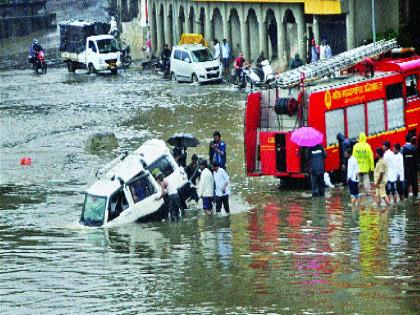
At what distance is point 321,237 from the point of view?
82.9 ft

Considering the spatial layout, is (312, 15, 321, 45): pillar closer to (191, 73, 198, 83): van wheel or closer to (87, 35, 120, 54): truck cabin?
(191, 73, 198, 83): van wheel

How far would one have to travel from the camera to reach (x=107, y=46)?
218 ft

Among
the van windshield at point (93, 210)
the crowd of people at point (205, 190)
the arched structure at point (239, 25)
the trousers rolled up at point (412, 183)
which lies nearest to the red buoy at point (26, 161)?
the crowd of people at point (205, 190)

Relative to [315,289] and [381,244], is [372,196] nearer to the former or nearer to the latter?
[381,244]

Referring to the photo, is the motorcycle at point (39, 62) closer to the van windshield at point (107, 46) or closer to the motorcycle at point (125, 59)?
the van windshield at point (107, 46)

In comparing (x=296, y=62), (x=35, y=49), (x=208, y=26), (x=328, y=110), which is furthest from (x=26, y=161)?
(x=208, y=26)

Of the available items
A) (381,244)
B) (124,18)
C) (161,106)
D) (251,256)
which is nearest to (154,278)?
(251,256)

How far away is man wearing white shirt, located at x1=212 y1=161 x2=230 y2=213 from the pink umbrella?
2277mm

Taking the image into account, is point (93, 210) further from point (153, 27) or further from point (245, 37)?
point (153, 27)

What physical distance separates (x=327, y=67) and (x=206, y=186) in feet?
20.2

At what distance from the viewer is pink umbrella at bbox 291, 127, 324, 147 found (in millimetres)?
30438

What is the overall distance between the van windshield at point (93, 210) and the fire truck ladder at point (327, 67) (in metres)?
6.37

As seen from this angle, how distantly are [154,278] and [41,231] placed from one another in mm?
6084

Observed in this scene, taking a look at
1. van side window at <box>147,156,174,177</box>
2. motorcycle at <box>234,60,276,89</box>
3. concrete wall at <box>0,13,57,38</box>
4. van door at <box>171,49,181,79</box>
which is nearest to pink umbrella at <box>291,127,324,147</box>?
van side window at <box>147,156,174,177</box>
